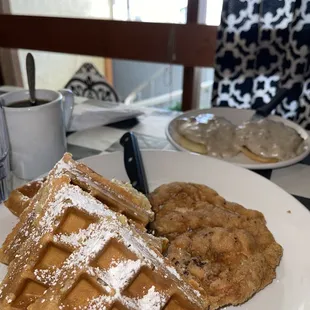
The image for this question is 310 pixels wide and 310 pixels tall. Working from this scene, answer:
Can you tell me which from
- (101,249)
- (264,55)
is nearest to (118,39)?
(264,55)

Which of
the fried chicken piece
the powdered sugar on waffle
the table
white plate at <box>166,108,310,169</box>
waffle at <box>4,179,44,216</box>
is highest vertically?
the powdered sugar on waffle

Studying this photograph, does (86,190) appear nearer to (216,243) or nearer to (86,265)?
(86,265)

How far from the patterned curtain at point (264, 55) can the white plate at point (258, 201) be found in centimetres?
103

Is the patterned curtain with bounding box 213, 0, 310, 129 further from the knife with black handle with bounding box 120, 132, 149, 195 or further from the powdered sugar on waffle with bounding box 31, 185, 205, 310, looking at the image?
the powdered sugar on waffle with bounding box 31, 185, 205, 310

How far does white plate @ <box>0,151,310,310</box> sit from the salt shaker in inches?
6.9

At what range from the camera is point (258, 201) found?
963mm

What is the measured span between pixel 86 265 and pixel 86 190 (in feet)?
0.55

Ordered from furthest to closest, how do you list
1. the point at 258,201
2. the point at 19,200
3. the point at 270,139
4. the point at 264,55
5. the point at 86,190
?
the point at 264,55 < the point at 270,139 < the point at 258,201 < the point at 19,200 < the point at 86,190

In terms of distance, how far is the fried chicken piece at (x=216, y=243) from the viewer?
714 millimetres

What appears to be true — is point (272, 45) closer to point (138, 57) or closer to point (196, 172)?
point (138, 57)

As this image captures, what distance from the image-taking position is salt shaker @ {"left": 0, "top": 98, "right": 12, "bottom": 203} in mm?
1010

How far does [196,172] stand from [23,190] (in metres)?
0.47

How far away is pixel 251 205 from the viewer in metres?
0.96

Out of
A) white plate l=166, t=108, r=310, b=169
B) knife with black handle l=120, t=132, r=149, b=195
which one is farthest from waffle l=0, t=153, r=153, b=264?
white plate l=166, t=108, r=310, b=169
